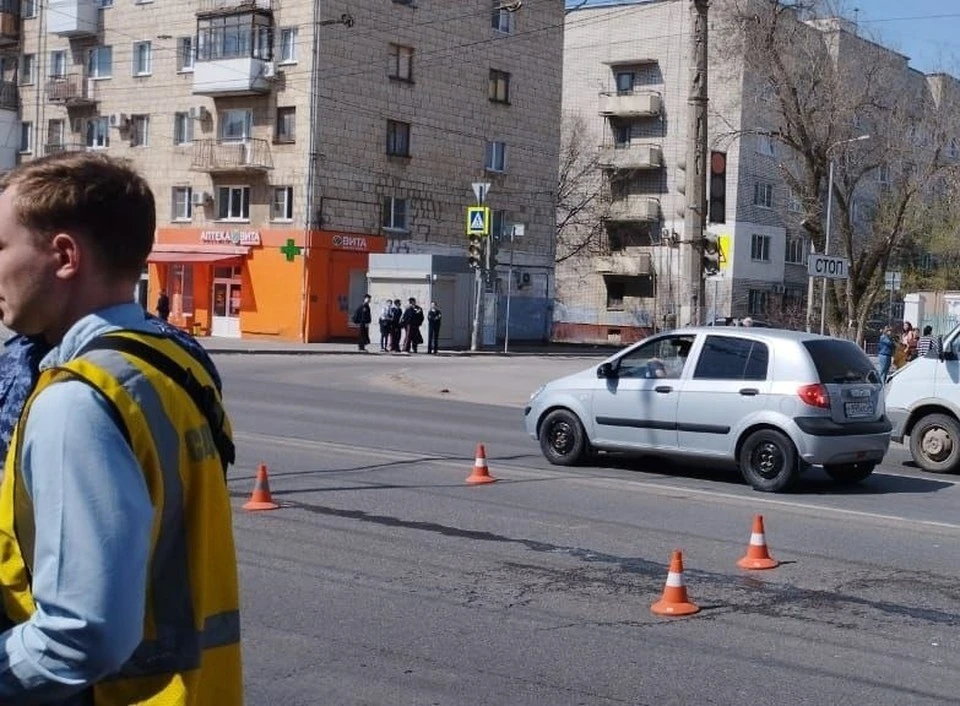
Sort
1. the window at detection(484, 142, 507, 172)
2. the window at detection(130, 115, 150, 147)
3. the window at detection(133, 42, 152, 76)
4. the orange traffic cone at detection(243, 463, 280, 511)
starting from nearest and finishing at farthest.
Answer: the orange traffic cone at detection(243, 463, 280, 511)
the window at detection(133, 42, 152, 76)
the window at detection(130, 115, 150, 147)
the window at detection(484, 142, 507, 172)

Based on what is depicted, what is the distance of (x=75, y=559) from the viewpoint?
199 cm

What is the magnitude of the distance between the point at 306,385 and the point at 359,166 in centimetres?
2206

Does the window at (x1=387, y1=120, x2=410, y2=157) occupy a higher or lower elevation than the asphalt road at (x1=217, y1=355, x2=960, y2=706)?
higher

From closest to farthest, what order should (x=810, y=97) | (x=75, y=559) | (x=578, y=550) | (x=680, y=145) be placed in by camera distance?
(x=75, y=559) < (x=578, y=550) < (x=810, y=97) < (x=680, y=145)

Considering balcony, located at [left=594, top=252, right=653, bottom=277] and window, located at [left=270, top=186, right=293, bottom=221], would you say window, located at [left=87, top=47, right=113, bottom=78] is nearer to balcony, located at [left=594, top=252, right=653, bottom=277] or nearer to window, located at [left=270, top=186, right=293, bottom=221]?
window, located at [left=270, top=186, right=293, bottom=221]

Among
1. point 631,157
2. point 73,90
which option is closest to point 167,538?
point 73,90

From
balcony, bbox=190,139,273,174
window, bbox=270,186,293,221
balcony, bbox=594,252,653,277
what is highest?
balcony, bbox=190,139,273,174

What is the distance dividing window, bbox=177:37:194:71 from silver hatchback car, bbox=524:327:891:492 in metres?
38.2

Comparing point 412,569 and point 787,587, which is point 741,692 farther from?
point 412,569

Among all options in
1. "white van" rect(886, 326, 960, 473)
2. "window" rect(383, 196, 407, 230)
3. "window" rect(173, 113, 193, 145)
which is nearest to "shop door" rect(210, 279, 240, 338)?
Answer: "window" rect(173, 113, 193, 145)

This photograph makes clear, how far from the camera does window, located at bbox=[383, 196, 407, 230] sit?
4809 centimetres

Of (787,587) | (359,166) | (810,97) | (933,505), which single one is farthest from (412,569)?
(359,166)

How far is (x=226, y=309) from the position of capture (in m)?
48.2

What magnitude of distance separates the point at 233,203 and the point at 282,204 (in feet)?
7.98
